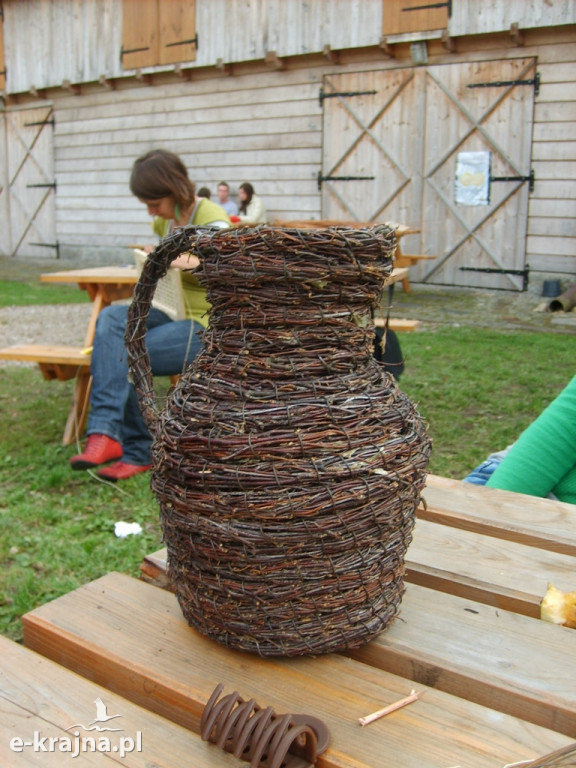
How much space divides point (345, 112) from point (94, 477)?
8.30 metres

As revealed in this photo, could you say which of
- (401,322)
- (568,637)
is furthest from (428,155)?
(568,637)

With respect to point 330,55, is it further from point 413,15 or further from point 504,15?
point 504,15

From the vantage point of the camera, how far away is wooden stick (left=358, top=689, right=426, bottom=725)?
1.01 meters

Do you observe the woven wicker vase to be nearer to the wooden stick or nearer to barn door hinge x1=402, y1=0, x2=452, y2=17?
the wooden stick

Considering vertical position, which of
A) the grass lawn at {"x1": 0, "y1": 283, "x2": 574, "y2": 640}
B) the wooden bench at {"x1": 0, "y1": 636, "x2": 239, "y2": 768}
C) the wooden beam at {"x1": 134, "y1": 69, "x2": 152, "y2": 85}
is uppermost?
the wooden beam at {"x1": 134, "y1": 69, "x2": 152, "y2": 85}

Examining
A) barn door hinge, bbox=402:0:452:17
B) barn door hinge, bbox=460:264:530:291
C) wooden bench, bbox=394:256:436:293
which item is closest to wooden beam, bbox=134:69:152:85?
barn door hinge, bbox=402:0:452:17

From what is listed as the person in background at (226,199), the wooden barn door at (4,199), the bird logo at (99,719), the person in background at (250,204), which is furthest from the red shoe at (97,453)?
the wooden barn door at (4,199)

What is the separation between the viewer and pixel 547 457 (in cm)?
184

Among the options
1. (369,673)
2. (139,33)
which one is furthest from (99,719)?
(139,33)

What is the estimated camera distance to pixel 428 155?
10039 millimetres

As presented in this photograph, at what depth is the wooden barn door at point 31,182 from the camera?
48.9 ft

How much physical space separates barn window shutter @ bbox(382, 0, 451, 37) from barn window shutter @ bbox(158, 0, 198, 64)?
129 inches

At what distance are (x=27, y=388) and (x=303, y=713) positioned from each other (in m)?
4.97

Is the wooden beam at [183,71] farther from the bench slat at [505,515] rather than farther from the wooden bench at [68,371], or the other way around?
the bench slat at [505,515]
